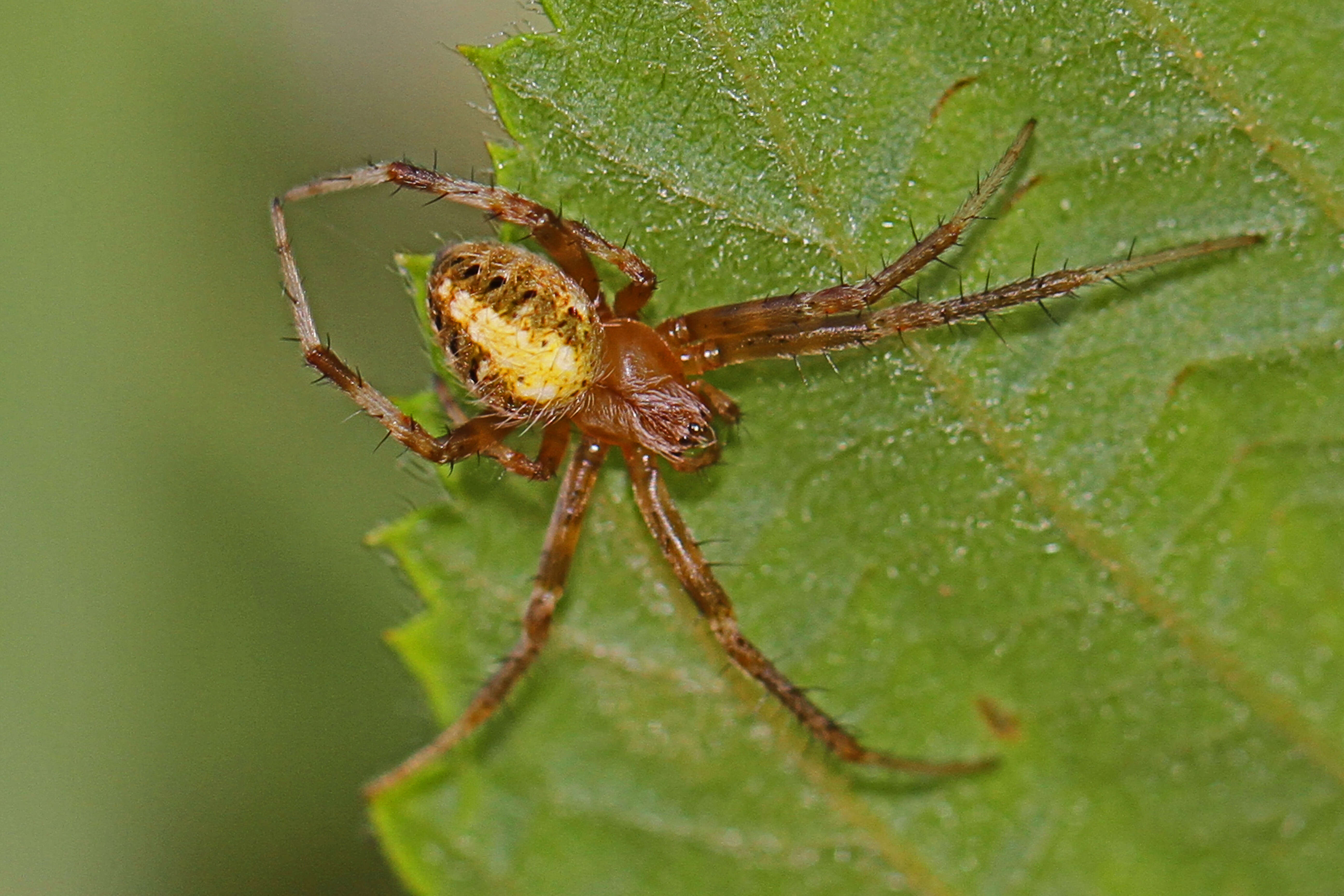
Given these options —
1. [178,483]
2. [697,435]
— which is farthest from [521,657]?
[178,483]

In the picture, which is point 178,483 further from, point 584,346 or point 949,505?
point 949,505

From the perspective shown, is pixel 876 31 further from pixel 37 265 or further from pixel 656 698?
pixel 37 265

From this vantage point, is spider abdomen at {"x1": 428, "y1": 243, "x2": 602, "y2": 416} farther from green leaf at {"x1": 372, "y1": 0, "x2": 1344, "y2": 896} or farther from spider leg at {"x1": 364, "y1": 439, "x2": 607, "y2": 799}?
spider leg at {"x1": 364, "y1": 439, "x2": 607, "y2": 799}

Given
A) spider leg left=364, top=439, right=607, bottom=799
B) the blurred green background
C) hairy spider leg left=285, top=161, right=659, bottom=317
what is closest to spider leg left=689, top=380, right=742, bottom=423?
hairy spider leg left=285, top=161, right=659, bottom=317

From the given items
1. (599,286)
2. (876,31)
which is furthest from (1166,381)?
(599,286)

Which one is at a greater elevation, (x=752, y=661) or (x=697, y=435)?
(x=697, y=435)

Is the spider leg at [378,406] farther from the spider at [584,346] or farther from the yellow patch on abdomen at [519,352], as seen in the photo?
the yellow patch on abdomen at [519,352]

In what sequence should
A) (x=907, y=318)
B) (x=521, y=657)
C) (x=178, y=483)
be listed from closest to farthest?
1. (x=907, y=318)
2. (x=521, y=657)
3. (x=178, y=483)
